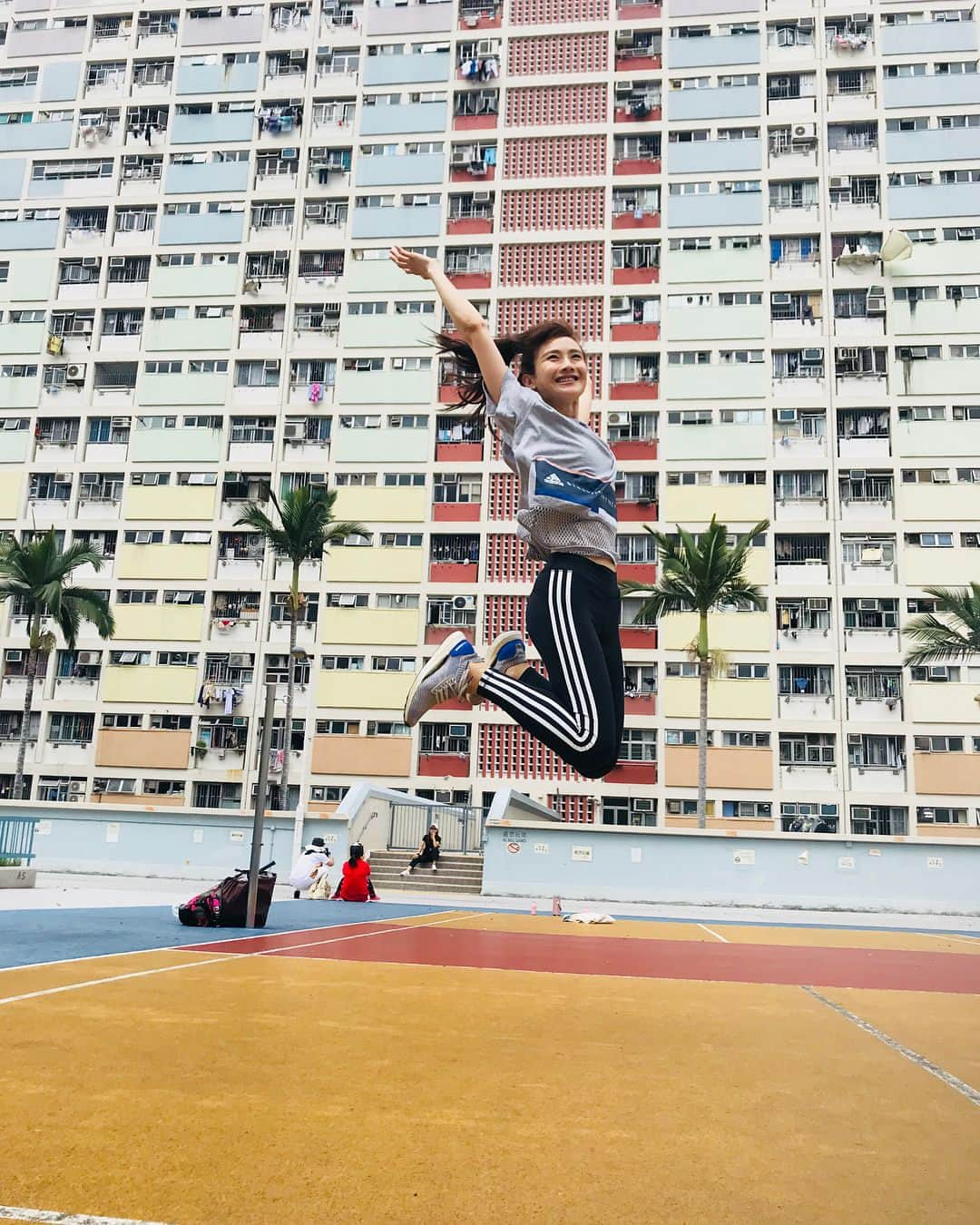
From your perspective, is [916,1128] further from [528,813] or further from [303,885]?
[528,813]

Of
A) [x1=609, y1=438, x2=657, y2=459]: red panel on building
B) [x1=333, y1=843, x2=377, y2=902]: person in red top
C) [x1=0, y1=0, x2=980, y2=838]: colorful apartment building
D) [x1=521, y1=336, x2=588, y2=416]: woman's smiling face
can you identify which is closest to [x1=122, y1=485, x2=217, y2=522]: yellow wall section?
[x1=0, y1=0, x2=980, y2=838]: colorful apartment building

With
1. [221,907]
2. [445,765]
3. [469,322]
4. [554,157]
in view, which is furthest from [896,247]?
[469,322]

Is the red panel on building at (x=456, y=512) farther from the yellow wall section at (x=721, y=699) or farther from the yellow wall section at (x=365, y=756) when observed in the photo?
the yellow wall section at (x=721, y=699)

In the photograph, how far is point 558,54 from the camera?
136 ft

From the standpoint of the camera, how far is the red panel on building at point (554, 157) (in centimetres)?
4012

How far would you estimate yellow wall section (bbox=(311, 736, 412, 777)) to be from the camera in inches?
1419

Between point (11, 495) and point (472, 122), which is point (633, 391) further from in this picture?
point (11, 495)

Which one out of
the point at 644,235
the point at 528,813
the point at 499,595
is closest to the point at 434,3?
the point at 644,235

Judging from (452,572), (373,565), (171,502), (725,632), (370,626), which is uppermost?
(171,502)

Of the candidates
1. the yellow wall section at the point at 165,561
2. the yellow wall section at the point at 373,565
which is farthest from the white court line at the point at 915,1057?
the yellow wall section at the point at 165,561

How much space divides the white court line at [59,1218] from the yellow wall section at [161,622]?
123 feet

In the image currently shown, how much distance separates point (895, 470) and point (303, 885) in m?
27.8

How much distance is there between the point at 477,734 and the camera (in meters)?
35.8

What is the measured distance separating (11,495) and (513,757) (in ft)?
75.7
